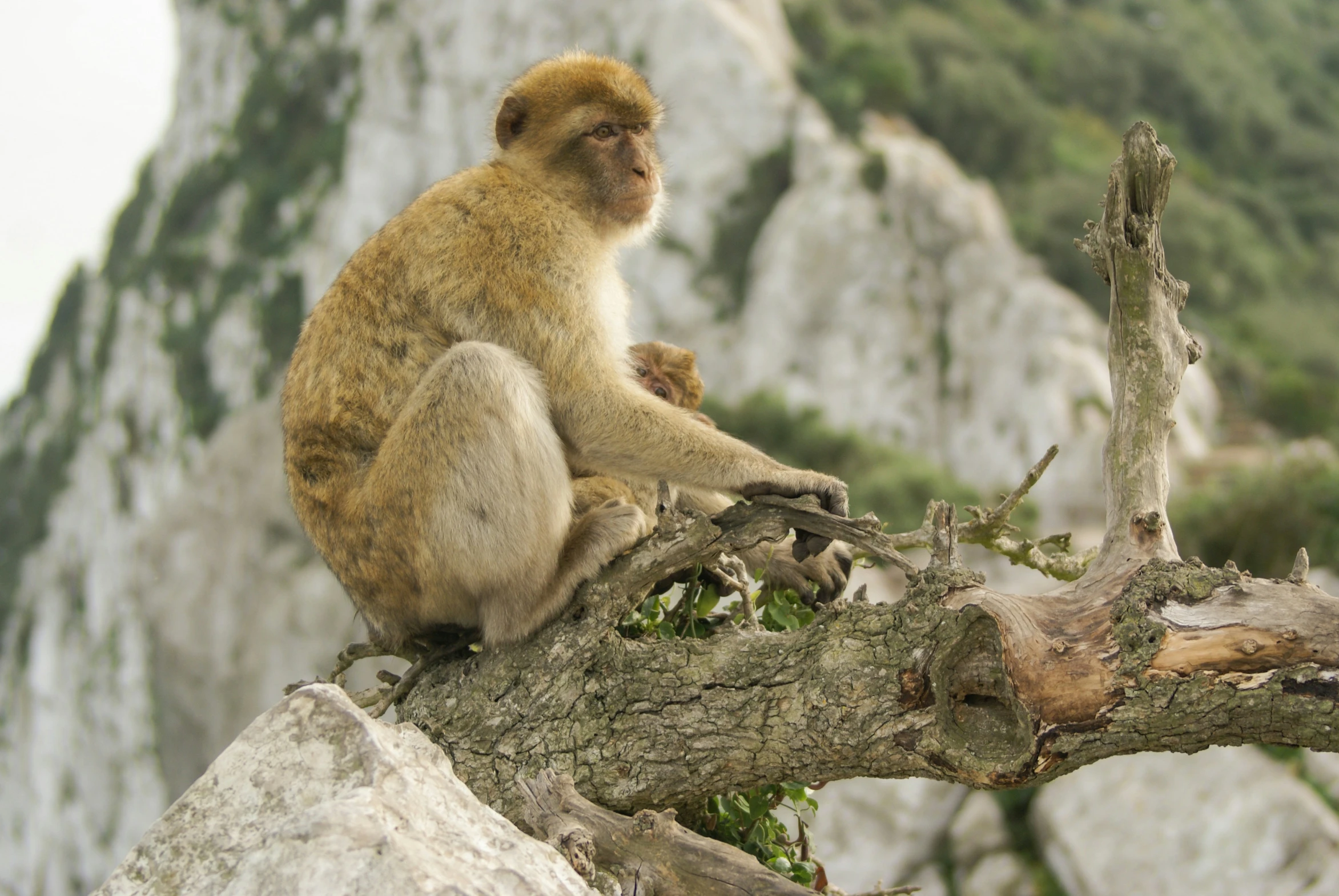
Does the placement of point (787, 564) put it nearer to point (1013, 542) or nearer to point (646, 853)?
point (1013, 542)

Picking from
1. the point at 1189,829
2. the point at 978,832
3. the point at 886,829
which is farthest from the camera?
the point at 886,829

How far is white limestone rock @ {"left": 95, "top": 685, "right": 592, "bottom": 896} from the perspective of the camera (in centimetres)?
217

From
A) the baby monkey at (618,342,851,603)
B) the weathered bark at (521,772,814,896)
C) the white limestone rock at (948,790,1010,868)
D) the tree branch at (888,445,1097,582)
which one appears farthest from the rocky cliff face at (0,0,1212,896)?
the weathered bark at (521,772,814,896)

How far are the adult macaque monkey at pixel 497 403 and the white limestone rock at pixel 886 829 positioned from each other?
9479mm

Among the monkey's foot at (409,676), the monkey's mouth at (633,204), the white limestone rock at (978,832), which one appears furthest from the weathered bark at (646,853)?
the white limestone rock at (978,832)

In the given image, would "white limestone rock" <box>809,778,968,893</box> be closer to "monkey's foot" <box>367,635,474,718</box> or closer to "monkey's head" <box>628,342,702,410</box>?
"monkey's head" <box>628,342,702,410</box>

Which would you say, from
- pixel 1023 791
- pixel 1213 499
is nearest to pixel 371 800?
pixel 1023 791

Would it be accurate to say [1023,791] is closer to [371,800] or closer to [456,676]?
[456,676]

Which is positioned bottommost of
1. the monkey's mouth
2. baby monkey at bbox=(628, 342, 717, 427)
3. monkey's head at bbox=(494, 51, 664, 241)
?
baby monkey at bbox=(628, 342, 717, 427)

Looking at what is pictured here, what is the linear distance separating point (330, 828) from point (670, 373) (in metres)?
2.38

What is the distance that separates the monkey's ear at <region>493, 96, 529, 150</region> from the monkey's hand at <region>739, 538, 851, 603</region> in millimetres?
1678

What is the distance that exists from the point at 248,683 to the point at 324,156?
16.2m

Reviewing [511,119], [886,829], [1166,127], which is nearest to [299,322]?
[886,829]

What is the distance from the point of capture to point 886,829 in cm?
1254
